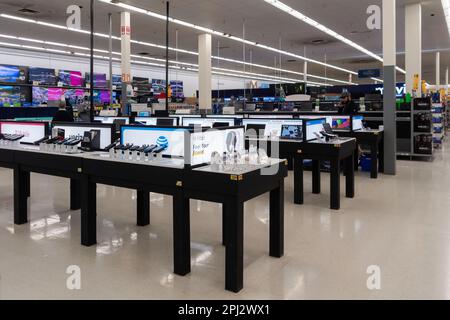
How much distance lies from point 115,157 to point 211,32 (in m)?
10.7

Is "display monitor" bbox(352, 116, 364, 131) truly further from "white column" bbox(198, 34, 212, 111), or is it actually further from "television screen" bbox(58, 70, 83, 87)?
"television screen" bbox(58, 70, 83, 87)

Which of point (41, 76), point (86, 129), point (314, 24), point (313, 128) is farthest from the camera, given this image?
point (314, 24)

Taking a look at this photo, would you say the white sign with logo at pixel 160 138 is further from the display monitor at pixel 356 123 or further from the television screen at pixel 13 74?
the television screen at pixel 13 74

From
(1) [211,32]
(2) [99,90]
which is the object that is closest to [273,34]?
(1) [211,32]

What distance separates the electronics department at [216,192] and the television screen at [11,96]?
0.03 metres

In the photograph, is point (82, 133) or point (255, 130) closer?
point (82, 133)

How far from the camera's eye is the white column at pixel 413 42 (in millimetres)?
11062

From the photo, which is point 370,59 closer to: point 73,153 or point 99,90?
point 99,90

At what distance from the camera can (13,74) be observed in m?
10.5

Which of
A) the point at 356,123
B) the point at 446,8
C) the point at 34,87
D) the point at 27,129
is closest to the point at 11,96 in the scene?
the point at 34,87

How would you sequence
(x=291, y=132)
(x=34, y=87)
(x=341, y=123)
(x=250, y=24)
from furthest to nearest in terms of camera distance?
(x=250, y=24) → (x=34, y=87) → (x=341, y=123) → (x=291, y=132)

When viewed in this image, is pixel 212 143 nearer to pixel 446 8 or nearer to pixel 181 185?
pixel 181 185

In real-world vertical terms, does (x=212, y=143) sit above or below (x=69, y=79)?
below

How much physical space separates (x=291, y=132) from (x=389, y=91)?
328cm
